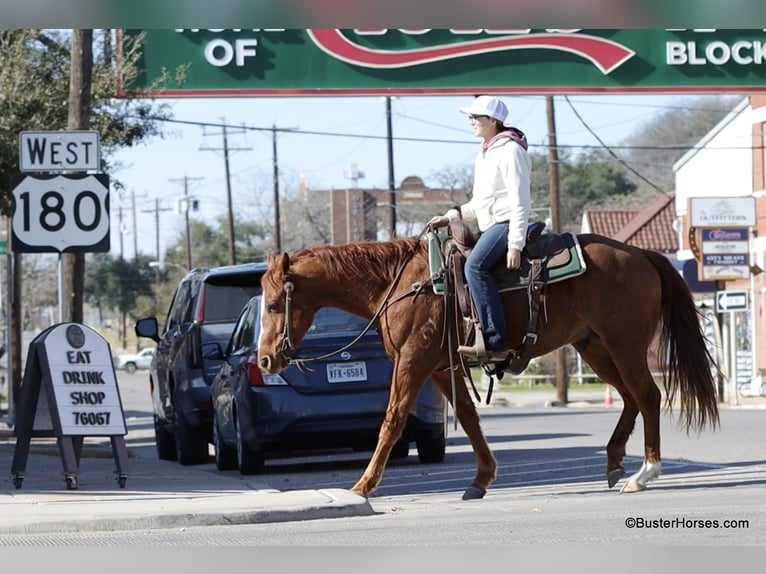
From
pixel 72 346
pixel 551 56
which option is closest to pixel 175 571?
pixel 72 346

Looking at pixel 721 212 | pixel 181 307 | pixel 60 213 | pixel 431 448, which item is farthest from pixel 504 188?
pixel 721 212

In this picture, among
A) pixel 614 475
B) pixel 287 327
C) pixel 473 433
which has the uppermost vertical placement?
pixel 287 327

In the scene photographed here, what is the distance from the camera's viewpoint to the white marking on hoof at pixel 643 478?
11.6m

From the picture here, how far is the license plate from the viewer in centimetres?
1468

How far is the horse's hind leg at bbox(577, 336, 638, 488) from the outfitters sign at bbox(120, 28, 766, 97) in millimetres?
7582

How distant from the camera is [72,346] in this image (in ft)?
43.9

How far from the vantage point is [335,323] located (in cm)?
1490

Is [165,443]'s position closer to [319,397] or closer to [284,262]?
[319,397]

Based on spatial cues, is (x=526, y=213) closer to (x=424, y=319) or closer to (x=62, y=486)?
(x=424, y=319)

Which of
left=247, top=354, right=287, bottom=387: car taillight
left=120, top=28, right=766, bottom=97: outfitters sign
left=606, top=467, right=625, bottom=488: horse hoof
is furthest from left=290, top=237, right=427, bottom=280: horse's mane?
left=120, top=28, right=766, bottom=97: outfitters sign

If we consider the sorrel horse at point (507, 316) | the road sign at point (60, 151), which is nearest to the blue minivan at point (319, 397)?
the road sign at point (60, 151)

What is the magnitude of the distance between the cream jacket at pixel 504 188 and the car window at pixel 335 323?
347 cm

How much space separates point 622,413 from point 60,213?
224 inches
